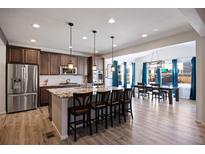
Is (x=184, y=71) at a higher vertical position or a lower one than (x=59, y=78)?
higher

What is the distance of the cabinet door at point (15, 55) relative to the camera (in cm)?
493

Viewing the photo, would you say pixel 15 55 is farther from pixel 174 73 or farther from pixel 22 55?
pixel 174 73

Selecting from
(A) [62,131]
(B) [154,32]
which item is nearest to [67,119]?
(A) [62,131]

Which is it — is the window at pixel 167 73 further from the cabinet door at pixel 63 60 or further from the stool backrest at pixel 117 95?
the cabinet door at pixel 63 60

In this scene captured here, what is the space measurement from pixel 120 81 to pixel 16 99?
6967 mm

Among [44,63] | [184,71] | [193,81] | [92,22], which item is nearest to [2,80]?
[44,63]

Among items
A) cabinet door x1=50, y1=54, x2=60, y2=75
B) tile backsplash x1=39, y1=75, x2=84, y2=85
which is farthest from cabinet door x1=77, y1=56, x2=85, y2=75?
cabinet door x1=50, y1=54, x2=60, y2=75

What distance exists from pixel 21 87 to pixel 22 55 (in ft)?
4.15

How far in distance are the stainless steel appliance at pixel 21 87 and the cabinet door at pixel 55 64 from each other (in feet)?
3.17

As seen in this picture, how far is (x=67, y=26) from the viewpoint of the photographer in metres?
3.72

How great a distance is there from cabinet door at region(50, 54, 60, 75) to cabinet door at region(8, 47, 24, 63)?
1367mm

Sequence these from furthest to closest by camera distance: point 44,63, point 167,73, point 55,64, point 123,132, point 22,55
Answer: point 167,73 → point 55,64 → point 44,63 → point 22,55 → point 123,132

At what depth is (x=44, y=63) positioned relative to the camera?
6.08 m

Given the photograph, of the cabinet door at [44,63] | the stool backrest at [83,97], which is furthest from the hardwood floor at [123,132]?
the cabinet door at [44,63]
